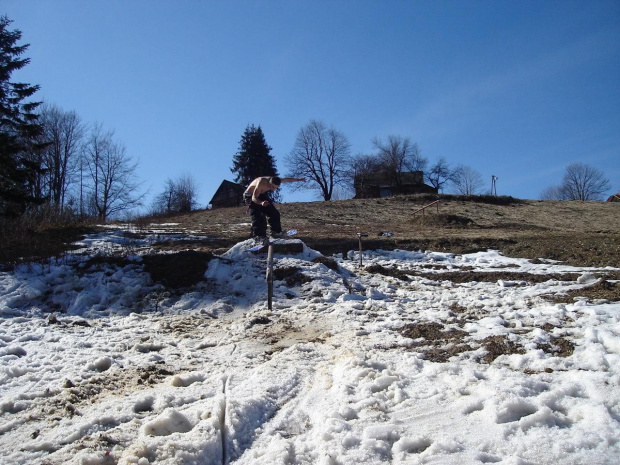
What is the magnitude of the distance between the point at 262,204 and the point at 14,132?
58.8ft

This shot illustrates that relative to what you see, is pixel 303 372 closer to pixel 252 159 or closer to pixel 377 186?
pixel 252 159

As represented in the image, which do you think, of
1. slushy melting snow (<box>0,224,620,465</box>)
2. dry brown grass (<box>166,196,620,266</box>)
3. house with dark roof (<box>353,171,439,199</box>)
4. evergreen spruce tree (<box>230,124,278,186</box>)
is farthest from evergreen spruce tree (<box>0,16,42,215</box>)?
house with dark roof (<box>353,171,439,199</box>)

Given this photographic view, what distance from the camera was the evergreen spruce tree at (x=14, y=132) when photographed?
16.6 metres

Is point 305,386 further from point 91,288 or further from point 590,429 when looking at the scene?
point 91,288

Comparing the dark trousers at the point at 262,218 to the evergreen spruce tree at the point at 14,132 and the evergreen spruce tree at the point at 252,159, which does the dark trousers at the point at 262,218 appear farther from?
the evergreen spruce tree at the point at 252,159

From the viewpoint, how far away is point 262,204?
724cm

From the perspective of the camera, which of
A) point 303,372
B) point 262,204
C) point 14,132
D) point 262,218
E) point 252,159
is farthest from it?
point 252,159

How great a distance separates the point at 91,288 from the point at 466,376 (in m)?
6.43

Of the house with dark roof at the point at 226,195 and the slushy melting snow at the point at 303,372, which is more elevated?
the house with dark roof at the point at 226,195

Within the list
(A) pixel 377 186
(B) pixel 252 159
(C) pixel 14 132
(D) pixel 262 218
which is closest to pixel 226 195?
(B) pixel 252 159

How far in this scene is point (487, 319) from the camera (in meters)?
5.05

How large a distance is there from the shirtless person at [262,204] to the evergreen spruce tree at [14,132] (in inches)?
521

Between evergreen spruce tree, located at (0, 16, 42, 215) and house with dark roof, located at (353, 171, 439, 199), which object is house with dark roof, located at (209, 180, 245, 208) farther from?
evergreen spruce tree, located at (0, 16, 42, 215)

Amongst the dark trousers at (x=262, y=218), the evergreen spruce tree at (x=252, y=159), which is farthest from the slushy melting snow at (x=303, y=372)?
the evergreen spruce tree at (x=252, y=159)
